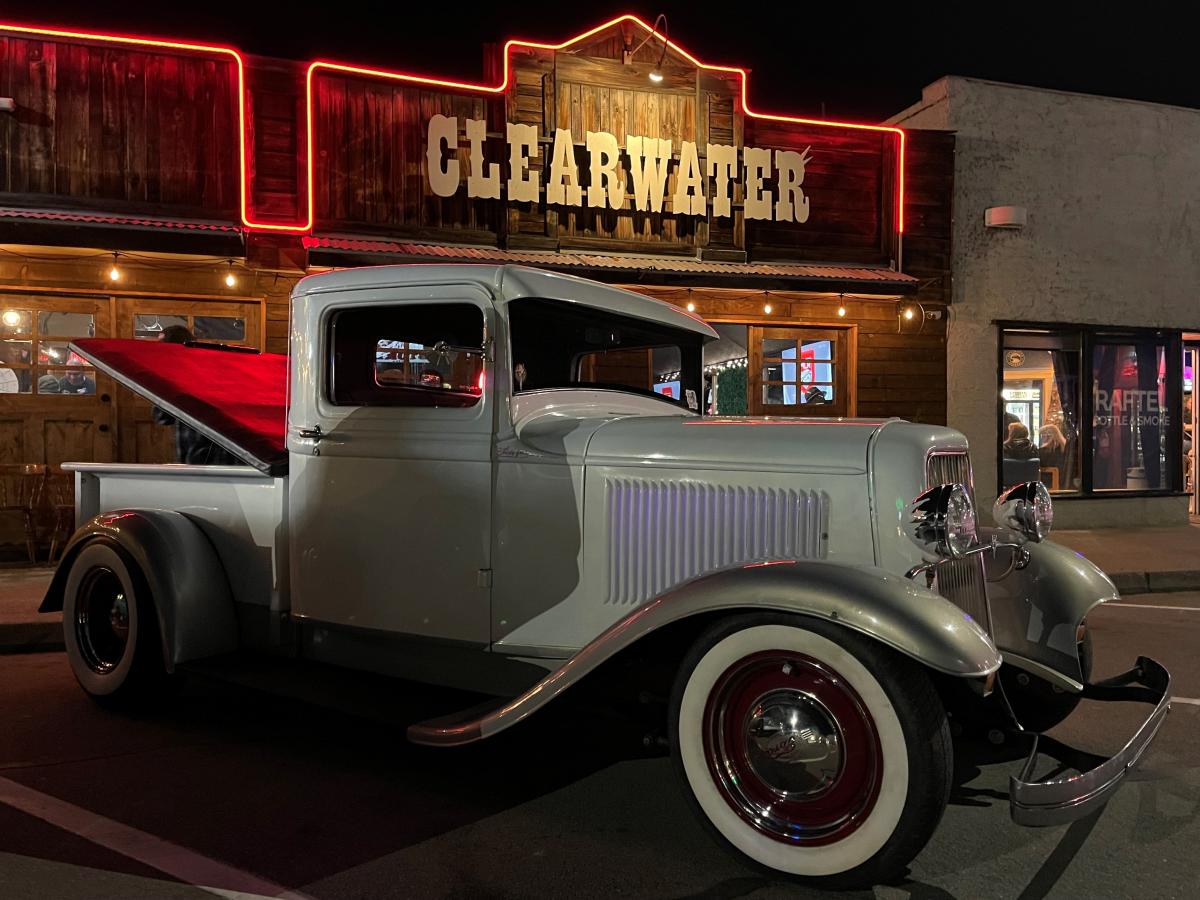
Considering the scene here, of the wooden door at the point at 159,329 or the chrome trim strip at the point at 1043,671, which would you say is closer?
the chrome trim strip at the point at 1043,671

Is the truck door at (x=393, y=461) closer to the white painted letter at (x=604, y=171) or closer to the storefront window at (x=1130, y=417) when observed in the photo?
the white painted letter at (x=604, y=171)

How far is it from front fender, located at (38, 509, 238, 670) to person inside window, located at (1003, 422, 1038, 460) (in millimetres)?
9864

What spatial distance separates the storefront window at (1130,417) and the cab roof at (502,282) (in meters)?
9.76

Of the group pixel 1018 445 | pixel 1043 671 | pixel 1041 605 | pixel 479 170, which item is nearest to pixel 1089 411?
pixel 1018 445

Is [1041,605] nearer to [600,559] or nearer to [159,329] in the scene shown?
[600,559]

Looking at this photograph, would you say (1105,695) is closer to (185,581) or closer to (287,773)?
(287,773)

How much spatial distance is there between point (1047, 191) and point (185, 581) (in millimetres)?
10967

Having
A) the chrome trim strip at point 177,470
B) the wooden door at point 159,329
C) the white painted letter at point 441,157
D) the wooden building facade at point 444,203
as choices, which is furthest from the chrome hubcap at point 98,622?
the white painted letter at point 441,157

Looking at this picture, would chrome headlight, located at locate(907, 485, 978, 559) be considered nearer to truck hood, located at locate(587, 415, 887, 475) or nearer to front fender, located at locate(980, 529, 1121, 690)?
truck hood, located at locate(587, 415, 887, 475)

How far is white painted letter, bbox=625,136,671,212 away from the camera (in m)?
10.1

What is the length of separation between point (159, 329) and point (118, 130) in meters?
1.82

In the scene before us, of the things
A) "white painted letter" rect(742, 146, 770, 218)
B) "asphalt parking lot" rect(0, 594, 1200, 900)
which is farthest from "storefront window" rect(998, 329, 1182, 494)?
"asphalt parking lot" rect(0, 594, 1200, 900)

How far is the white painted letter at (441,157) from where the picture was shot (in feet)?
31.1

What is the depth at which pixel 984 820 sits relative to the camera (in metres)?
3.15
